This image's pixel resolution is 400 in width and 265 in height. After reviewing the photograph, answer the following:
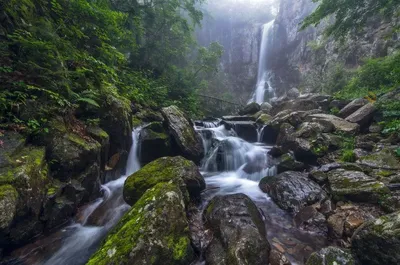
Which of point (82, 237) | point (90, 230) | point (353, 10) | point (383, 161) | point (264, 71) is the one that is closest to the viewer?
point (82, 237)

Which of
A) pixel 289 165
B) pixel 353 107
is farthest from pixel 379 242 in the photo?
pixel 353 107

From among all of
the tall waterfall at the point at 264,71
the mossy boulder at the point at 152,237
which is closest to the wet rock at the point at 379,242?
the mossy boulder at the point at 152,237

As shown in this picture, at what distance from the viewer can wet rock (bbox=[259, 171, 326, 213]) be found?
492 cm

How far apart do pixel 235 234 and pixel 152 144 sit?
5009 millimetres

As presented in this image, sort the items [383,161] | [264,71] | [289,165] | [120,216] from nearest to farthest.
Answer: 1. [120,216]
2. [383,161]
3. [289,165]
4. [264,71]

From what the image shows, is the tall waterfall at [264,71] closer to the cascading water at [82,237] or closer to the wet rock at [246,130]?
the wet rock at [246,130]

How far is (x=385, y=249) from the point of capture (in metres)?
2.81

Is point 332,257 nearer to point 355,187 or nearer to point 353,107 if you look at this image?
point 355,187

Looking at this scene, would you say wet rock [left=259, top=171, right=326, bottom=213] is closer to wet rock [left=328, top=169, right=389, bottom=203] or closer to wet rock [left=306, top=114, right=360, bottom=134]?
wet rock [left=328, top=169, right=389, bottom=203]

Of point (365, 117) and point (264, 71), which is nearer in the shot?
point (365, 117)

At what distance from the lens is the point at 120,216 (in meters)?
4.92

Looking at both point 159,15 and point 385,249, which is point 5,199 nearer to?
point 385,249

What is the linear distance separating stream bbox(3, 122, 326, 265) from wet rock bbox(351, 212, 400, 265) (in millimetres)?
858

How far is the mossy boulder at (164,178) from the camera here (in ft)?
15.7
